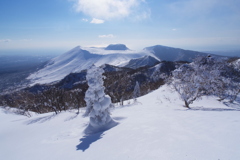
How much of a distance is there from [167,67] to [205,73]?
8674 centimetres

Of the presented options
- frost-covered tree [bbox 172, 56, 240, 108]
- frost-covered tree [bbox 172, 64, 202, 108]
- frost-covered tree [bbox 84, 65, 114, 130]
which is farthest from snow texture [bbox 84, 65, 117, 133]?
frost-covered tree [bbox 172, 56, 240, 108]

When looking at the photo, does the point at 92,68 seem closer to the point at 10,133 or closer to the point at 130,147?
the point at 130,147

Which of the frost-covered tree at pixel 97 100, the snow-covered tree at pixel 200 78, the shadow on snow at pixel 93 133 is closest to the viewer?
the shadow on snow at pixel 93 133

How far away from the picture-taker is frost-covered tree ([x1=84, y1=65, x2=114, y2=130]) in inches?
469

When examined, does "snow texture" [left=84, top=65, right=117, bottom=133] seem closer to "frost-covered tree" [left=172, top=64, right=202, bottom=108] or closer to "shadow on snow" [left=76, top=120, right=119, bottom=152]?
"shadow on snow" [left=76, top=120, right=119, bottom=152]

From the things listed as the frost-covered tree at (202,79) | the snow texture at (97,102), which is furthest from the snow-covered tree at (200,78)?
the snow texture at (97,102)

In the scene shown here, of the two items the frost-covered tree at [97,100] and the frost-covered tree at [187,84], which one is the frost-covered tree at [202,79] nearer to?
the frost-covered tree at [187,84]

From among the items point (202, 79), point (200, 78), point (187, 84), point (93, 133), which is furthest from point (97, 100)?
point (202, 79)

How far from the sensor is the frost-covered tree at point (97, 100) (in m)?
11.9

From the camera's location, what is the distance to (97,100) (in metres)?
12.3

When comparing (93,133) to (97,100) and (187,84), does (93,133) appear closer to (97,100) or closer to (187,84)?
(97,100)

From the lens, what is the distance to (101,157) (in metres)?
7.00

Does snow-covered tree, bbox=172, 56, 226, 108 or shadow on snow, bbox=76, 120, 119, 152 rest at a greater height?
snow-covered tree, bbox=172, 56, 226, 108

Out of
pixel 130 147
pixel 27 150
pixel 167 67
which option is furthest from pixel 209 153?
pixel 167 67
